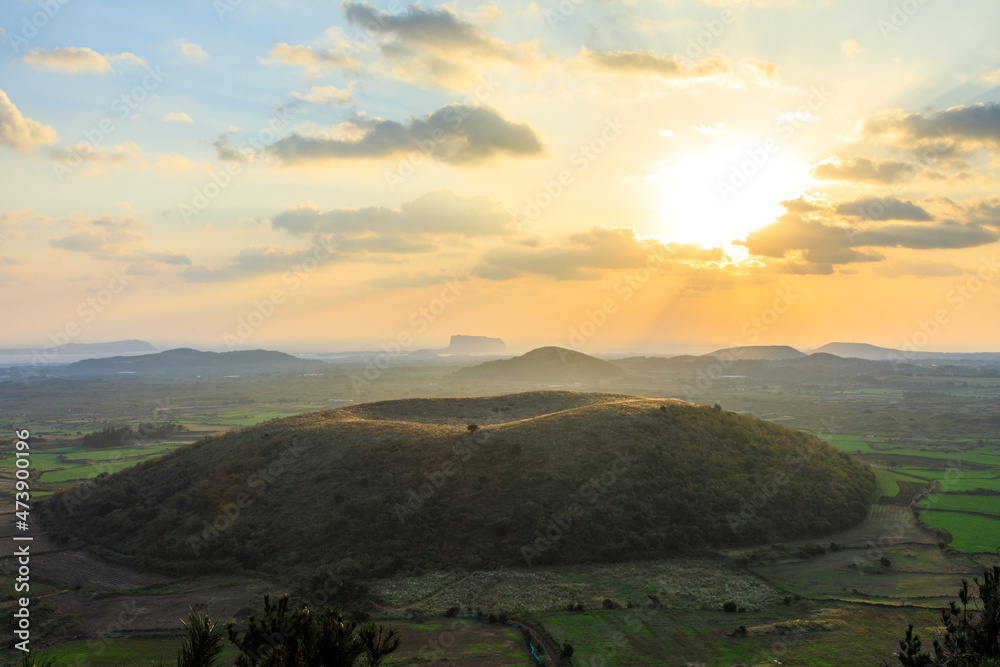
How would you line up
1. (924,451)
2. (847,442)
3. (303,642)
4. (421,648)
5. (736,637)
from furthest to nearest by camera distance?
(847,442) < (924,451) < (736,637) < (421,648) < (303,642)

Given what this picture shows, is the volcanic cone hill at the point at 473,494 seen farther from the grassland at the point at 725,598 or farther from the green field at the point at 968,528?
the green field at the point at 968,528

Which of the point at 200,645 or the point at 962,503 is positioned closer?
the point at 200,645

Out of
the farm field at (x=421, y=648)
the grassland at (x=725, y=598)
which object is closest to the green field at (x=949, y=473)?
the grassland at (x=725, y=598)

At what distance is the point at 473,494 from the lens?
51.4 m

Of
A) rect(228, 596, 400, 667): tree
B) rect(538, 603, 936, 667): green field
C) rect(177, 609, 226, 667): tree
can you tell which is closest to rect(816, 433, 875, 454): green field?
rect(538, 603, 936, 667): green field

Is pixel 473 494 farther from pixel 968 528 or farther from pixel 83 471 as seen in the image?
pixel 83 471

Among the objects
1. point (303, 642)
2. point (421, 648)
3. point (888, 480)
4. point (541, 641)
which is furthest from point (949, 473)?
point (303, 642)

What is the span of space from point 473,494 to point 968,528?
45482 mm

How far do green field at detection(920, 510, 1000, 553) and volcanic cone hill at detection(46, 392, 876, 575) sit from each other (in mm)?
6055

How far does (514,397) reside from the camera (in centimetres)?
8812

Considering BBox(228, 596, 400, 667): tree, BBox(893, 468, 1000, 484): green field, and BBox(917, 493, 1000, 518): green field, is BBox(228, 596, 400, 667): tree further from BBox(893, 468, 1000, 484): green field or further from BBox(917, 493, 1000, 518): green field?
BBox(893, 468, 1000, 484): green field

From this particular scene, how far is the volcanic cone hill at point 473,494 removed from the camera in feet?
150

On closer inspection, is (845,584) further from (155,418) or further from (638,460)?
(155,418)

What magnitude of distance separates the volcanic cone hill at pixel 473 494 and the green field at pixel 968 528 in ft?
19.9
